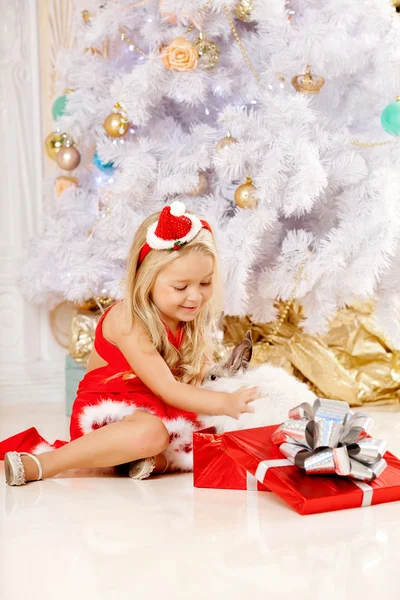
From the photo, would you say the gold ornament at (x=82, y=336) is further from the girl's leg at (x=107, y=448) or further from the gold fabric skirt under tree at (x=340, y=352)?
the girl's leg at (x=107, y=448)

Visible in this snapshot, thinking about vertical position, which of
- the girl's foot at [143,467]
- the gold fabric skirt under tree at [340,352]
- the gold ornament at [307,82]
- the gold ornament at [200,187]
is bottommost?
the gold fabric skirt under tree at [340,352]

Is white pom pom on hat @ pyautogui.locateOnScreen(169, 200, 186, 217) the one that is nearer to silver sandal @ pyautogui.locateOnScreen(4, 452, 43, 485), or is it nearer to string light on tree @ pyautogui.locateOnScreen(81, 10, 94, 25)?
silver sandal @ pyautogui.locateOnScreen(4, 452, 43, 485)

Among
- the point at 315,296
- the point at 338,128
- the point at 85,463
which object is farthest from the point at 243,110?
the point at 85,463

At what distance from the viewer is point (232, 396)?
5.16 ft

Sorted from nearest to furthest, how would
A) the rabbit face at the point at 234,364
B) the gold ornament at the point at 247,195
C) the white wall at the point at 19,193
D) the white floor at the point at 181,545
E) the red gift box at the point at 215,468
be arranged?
the white floor at the point at 181,545, the red gift box at the point at 215,468, the rabbit face at the point at 234,364, the gold ornament at the point at 247,195, the white wall at the point at 19,193

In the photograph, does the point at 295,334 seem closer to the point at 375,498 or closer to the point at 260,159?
the point at 260,159

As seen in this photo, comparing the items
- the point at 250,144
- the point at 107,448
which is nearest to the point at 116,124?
the point at 250,144

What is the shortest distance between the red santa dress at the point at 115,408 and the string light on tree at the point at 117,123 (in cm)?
67

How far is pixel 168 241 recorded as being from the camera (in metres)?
1.62

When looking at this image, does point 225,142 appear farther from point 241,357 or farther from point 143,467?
point 143,467

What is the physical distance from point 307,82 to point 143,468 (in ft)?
3.67

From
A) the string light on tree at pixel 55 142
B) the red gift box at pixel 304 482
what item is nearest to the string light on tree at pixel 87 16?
the string light on tree at pixel 55 142

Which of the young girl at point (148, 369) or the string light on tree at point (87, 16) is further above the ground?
the string light on tree at point (87, 16)

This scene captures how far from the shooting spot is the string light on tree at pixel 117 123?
2.12m
